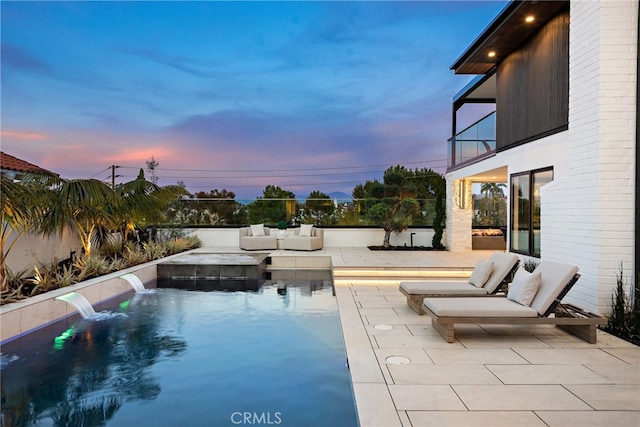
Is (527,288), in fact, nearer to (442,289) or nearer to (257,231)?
(442,289)

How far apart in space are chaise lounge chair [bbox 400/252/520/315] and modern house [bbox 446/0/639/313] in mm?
1122

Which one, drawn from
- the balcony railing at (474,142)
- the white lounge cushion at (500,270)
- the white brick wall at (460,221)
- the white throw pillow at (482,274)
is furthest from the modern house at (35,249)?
the white brick wall at (460,221)

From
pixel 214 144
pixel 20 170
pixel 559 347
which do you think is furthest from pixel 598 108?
pixel 214 144

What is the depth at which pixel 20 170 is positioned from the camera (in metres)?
11.5

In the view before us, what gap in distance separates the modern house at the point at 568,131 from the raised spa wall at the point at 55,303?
7.47 meters

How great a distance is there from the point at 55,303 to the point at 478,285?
19.9ft

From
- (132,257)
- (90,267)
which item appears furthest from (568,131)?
(132,257)

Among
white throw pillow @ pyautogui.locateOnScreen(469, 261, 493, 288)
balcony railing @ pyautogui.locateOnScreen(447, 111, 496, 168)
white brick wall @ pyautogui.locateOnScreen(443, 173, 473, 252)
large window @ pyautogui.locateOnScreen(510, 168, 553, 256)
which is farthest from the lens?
white brick wall @ pyautogui.locateOnScreen(443, 173, 473, 252)

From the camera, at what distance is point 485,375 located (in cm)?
375

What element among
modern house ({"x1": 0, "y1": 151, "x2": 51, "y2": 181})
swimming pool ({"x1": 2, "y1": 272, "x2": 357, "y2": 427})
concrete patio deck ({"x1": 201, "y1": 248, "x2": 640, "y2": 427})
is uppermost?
modern house ({"x1": 0, "y1": 151, "x2": 51, "y2": 181})

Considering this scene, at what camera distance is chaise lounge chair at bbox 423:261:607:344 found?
471 cm

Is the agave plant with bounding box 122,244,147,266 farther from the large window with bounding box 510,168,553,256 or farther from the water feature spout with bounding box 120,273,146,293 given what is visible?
the large window with bounding box 510,168,553,256

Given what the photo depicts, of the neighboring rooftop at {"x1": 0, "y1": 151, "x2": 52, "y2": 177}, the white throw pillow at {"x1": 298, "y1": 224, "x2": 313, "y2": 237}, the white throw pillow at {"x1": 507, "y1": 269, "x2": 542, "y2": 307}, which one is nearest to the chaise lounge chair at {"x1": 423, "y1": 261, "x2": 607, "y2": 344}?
the white throw pillow at {"x1": 507, "y1": 269, "x2": 542, "y2": 307}

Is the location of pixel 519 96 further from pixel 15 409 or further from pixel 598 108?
pixel 15 409
